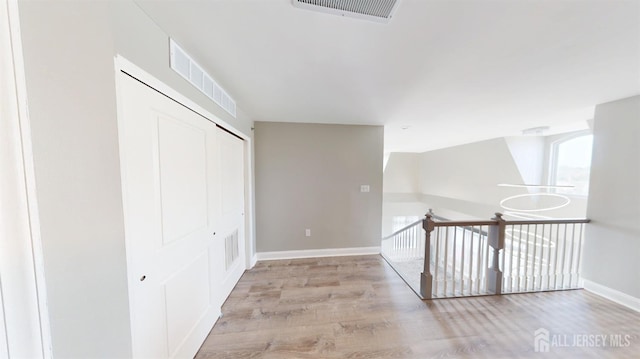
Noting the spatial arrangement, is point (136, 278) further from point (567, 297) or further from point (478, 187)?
point (478, 187)

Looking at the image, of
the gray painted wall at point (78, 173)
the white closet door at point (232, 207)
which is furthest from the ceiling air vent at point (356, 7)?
the white closet door at point (232, 207)

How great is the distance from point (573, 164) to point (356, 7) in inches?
225

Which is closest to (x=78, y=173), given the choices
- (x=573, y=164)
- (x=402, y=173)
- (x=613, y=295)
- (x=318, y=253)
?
(x=318, y=253)

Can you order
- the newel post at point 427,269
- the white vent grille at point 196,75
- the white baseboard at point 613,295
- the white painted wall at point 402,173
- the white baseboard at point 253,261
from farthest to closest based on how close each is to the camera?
the white painted wall at point 402,173, the white baseboard at point 253,261, the newel post at point 427,269, the white baseboard at point 613,295, the white vent grille at point 196,75

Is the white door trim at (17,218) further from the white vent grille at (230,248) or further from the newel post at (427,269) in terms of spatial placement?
the newel post at (427,269)

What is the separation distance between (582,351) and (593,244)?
1.55m

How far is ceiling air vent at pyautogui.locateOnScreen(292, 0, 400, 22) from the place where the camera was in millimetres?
988

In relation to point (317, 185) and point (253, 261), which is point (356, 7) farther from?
point (253, 261)

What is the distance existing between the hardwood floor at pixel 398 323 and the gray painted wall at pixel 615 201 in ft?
1.13

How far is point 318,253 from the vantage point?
3369 millimetres

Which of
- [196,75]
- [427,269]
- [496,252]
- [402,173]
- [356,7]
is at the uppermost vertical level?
[356,7]

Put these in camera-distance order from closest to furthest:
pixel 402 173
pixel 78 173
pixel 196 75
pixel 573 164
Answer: pixel 78 173, pixel 196 75, pixel 573 164, pixel 402 173

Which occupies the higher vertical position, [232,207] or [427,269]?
[232,207]

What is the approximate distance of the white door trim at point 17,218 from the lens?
1.23 feet
